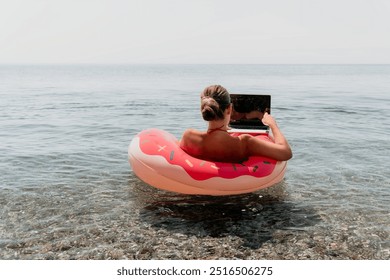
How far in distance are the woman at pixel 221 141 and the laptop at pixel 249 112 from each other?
65 cm

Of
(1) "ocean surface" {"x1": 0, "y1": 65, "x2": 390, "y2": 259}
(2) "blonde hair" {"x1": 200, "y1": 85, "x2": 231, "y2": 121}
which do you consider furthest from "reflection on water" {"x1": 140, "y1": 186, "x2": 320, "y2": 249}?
(2) "blonde hair" {"x1": 200, "y1": 85, "x2": 231, "y2": 121}

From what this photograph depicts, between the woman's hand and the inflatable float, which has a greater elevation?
the woman's hand

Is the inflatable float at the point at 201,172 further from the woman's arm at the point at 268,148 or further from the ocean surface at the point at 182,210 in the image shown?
the ocean surface at the point at 182,210

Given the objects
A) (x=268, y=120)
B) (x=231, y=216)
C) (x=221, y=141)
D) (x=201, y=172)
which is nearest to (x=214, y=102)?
(x=221, y=141)

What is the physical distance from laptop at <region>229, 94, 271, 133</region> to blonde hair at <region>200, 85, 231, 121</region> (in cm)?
102

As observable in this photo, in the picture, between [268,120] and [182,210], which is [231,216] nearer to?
[182,210]

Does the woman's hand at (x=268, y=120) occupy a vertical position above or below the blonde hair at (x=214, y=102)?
below

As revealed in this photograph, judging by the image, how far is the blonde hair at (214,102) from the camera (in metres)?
5.40

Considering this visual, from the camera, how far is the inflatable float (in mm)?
5691

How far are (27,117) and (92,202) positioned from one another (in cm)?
1180

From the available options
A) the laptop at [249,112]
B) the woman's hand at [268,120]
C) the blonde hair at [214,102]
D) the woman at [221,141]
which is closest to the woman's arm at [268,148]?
the woman at [221,141]

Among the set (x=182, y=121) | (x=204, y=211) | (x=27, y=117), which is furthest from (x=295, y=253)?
(x=27, y=117)

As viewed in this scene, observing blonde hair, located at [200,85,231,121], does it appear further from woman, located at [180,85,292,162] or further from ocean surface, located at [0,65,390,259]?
ocean surface, located at [0,65,390,259]

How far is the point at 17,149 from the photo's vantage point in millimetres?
Answer: 9969
